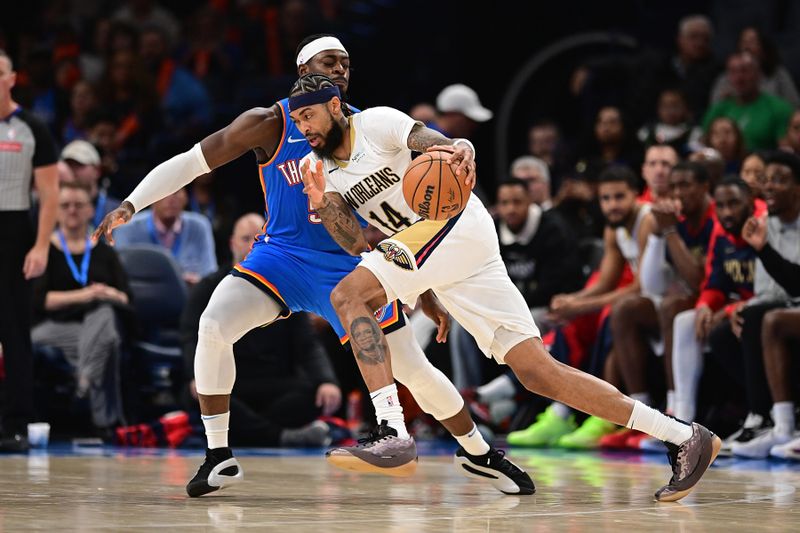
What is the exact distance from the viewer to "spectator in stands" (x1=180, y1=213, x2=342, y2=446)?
8.86m

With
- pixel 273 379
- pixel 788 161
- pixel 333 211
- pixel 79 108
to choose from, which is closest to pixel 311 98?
pixel 333 211

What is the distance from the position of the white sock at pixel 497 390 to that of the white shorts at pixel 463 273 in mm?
4263

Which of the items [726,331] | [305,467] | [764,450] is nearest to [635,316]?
[726,331]

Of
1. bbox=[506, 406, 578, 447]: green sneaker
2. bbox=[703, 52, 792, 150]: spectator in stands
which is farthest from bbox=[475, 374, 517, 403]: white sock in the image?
bbox=[703, 52, 792, 150]: spectator in stands

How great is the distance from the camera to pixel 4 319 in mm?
7930

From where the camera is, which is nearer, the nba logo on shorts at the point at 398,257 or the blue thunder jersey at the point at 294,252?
the nba logo on shorts at the point at 398,257

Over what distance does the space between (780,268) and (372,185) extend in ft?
10.0

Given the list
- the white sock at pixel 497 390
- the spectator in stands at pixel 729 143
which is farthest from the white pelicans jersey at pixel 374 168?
the spectator in stands at pixel 729 143

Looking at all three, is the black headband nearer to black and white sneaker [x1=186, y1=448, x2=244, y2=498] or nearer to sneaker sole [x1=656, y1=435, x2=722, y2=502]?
black and white sneaker [x1=186, y1=448, x2=244, y2=498]

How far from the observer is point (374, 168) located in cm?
533

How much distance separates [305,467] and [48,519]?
2851 mm

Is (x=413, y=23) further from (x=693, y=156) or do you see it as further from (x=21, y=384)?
(x=21, y=384)

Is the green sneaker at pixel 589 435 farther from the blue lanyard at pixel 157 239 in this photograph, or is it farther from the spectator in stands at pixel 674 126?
the blue lanyard at pixel 157 239

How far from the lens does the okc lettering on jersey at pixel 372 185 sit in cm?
534
